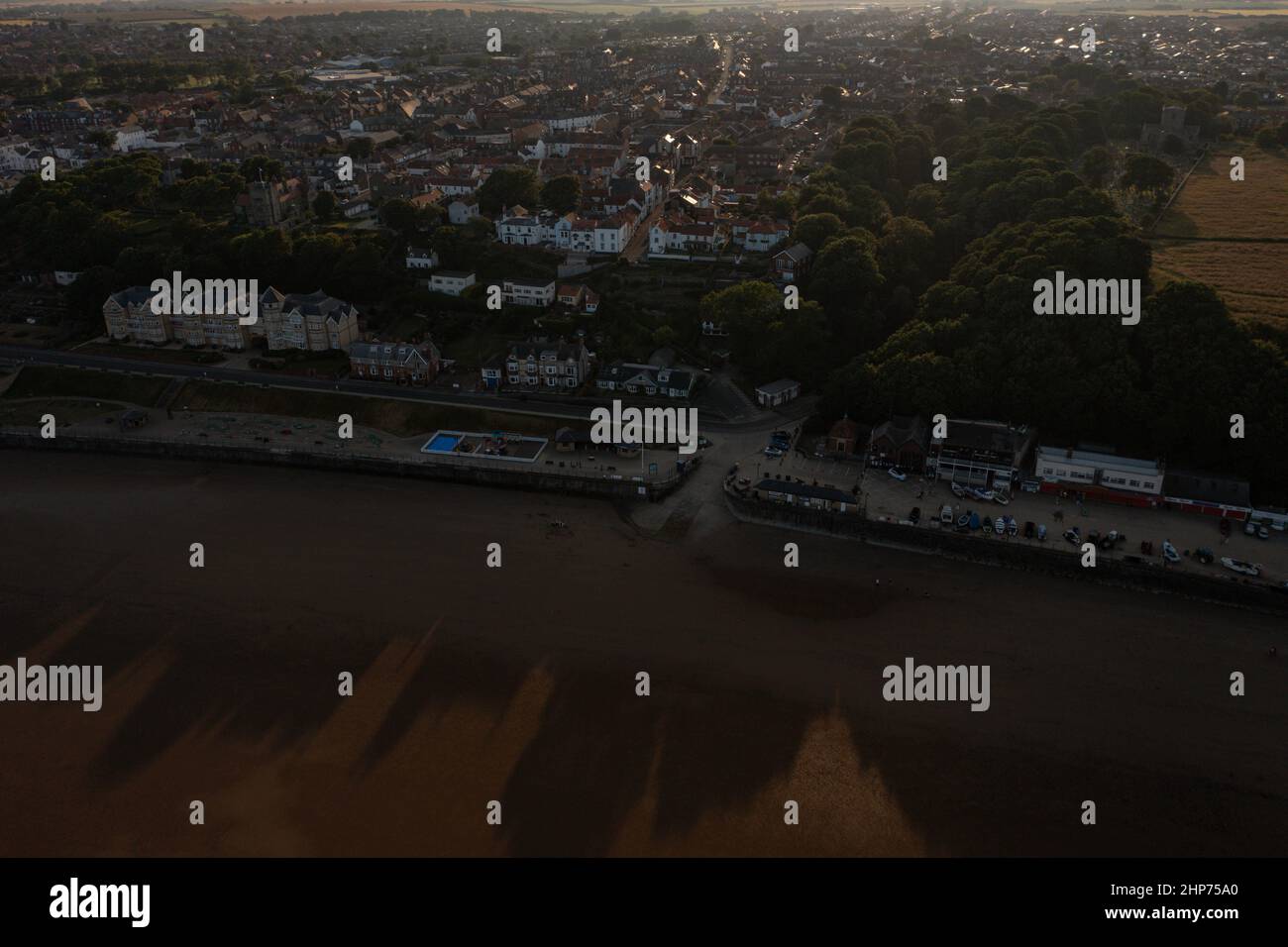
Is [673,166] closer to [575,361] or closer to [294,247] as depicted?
[294,247]

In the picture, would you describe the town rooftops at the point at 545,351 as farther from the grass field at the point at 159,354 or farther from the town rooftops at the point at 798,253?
the grass field at the point at 159,354

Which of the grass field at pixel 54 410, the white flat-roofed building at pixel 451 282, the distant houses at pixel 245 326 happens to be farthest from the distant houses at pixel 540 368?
the grass field at pixel 54 410

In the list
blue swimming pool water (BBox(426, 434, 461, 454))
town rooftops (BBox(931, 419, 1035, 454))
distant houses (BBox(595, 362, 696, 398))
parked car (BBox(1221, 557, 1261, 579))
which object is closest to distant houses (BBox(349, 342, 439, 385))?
blue swimming pool water (BBox(426, 434, 461, 454))

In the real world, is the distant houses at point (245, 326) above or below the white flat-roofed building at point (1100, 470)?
above

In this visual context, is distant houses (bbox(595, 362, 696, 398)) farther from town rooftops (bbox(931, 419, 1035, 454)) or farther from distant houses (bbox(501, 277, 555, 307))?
town rooftops (bbox(931, 419, 1035, 454))

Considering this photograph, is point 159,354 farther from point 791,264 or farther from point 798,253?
point 798,253

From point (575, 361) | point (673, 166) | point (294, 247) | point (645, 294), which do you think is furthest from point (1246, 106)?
point (294, 247)

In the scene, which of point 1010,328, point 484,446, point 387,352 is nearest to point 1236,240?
point 1010,328
